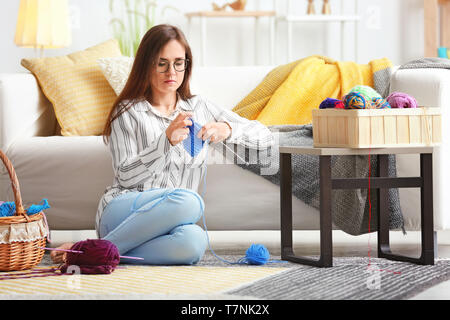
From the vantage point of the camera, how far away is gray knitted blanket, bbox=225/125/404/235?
218 centimetres

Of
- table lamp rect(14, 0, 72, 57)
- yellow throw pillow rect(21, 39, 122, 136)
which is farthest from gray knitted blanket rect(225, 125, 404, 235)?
table lamp rect(14, 0, 72, 57)

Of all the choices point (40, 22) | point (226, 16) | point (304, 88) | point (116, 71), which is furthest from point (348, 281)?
point (226, 16)

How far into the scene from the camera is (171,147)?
6.51 feet

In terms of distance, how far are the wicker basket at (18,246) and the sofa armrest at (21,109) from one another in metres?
0.60

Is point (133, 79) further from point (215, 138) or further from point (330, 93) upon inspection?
point (330, 93)

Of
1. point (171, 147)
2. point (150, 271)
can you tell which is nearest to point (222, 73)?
point (171, 147)

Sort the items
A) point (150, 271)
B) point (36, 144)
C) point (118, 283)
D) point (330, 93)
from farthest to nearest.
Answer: point (330, 93)
point (36, 144)
point (150, 271)
point (118, 283)

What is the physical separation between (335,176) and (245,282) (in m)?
0.63

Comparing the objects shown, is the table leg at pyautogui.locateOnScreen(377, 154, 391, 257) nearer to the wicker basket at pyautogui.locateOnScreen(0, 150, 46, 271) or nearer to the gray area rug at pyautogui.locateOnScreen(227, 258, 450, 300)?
the gray area rug at pyautogui.locateOnScreen(227, 258, 450, 300)

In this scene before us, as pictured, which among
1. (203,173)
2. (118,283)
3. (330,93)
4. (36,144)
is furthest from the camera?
(330,93)

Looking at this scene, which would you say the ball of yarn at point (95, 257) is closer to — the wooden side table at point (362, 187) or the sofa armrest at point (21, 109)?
the wooden side table at point (362, 187)

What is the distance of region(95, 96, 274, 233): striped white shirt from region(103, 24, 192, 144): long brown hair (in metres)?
0.03

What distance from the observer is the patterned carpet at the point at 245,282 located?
1.56 metres

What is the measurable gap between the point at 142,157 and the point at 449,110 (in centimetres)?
95
